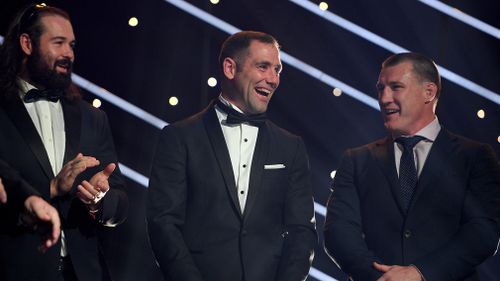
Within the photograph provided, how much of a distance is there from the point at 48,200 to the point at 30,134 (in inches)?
12.2

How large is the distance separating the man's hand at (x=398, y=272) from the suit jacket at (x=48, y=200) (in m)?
1.26

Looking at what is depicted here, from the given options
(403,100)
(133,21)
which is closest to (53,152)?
(133,21)

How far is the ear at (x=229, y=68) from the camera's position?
14.8 feet

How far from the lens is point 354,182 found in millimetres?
4477

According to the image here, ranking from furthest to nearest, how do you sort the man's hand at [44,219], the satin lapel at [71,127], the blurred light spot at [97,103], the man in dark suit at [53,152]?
1. the blurred light spot at [97,103]
2. the satin lapel at [71,127]
3. the man in dark suit at [53,152]
4. the man's hand at [44,219]

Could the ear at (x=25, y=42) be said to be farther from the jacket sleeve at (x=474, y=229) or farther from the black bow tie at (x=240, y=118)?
the jacket sleeve at (x=474, y=229)

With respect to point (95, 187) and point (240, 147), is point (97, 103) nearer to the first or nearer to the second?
point (240, 147)

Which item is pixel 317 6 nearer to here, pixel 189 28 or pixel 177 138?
pixel 189 28

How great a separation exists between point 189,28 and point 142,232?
122 cm

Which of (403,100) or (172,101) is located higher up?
(403,100)

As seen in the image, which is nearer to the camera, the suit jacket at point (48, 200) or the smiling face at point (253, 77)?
the suit jacket at point (48, 200)

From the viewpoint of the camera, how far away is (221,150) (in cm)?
427

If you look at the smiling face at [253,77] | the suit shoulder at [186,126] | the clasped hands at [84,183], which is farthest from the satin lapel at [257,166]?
the clasped hands at [84,183]

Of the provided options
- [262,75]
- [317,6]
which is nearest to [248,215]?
[262,75]
